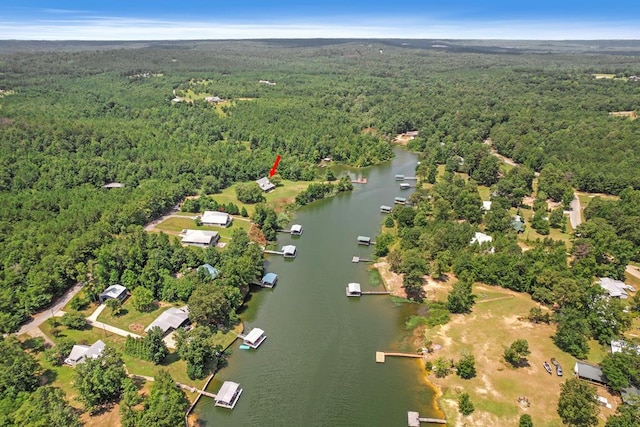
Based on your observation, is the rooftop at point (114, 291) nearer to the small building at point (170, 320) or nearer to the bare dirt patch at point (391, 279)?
the small building at point (170, 320)

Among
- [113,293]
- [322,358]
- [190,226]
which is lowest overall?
[322,358]

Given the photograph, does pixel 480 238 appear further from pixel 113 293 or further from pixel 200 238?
pixel 113 293

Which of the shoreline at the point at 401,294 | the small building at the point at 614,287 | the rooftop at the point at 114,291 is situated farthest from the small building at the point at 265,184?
the small building at the point at 614,287

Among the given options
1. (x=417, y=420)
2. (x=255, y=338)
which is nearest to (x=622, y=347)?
(x=417, y=420)

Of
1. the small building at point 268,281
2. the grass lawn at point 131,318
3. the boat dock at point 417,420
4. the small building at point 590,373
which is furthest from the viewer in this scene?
the small building at point 268,281

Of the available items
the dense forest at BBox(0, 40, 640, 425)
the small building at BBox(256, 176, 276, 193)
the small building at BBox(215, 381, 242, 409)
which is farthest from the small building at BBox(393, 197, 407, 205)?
the small building at BBox(215, 381, 242, 409)

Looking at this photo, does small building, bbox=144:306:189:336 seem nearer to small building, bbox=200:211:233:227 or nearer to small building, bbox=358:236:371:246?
small building, bbox=200:211:233:227
